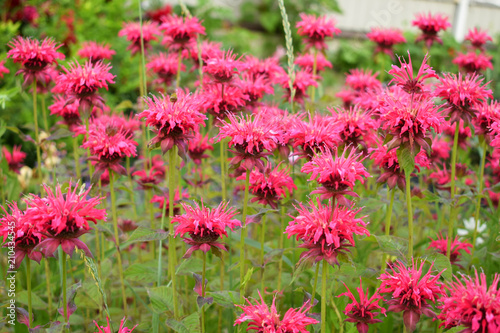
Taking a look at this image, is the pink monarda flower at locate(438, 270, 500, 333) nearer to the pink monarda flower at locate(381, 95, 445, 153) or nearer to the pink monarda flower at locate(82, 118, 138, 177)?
the pink monarda flower at locate(381, 95, 445, 153)

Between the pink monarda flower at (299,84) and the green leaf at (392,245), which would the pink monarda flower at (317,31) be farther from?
the green leaf at (392,245)

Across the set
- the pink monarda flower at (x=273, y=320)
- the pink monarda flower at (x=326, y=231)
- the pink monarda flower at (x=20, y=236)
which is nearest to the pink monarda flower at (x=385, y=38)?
the pink monarda flower at (x=326, y=231)

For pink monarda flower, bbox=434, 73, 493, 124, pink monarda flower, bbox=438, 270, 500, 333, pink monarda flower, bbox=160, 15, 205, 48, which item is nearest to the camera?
pink monarda flower, bbox=438, 270, 500, 333

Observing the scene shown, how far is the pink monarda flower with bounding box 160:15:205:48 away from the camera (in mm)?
2076

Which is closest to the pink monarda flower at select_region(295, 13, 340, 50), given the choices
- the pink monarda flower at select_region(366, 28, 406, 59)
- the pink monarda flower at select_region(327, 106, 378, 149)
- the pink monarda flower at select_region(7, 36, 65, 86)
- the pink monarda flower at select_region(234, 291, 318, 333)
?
the pink monarda flower at select_region(366, 28, 406, 59)

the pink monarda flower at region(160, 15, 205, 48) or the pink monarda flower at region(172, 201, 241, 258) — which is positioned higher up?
the pink monarda flower at region(160, 15, 205, 48)

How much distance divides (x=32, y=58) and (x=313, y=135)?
1.15 m

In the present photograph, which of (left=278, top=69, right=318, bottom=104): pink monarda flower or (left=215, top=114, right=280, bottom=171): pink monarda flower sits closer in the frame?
(left=215, top=114, right=280, bottom=171): pink monarda flower

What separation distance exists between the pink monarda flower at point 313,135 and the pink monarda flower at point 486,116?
1.82 feet

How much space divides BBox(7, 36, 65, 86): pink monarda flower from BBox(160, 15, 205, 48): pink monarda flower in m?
0.49

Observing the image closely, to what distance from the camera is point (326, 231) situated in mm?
1204

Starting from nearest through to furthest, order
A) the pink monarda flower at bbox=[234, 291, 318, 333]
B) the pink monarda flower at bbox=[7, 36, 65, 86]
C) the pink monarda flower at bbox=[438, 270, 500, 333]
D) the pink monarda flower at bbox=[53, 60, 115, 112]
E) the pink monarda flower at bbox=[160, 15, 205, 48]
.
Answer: the pink monarda flower at bbox=[438, 270, 500, 333]
the pink monarda flower at bbox=[234, 291, 318, 333]
the pink monarda flower at bbox=[53, 60, 115, 112]
the pink monarda flower at bbox=[7, 36, 65, 86]
the pink monarda flower at bbox=[160, 15, 205, 48]

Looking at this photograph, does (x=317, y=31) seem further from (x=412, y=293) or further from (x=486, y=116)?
(x=412, y=293)

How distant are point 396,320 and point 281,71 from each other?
117 centimetres
